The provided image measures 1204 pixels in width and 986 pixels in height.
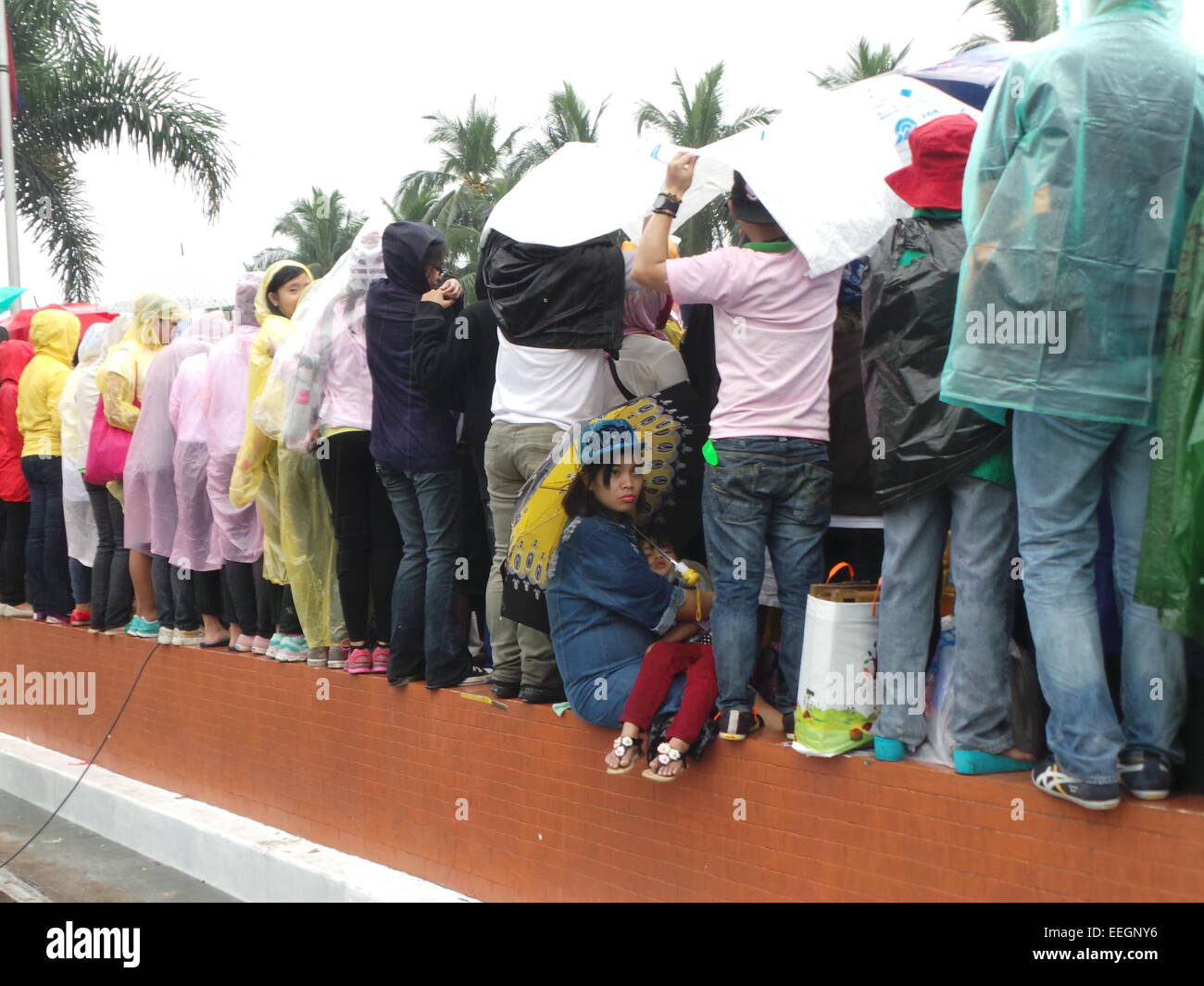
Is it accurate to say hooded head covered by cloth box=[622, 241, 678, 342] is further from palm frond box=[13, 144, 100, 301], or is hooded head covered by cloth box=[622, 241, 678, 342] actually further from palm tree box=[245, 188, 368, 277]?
→ palm tree box=[245, 188, 368, 277]

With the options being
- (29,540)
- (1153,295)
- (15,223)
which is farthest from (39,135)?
(1153,295)

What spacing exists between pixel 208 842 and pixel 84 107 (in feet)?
47.4

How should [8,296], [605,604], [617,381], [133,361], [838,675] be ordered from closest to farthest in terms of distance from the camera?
[838,675] → [605,604] → [617,381] → [133,361] → [8,296]

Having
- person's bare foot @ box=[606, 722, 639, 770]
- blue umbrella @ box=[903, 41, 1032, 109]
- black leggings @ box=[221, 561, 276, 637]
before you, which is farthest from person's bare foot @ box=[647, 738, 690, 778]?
black leggings @ box=[221, 561, 276, 637]

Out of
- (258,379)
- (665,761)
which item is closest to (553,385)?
(665,761)

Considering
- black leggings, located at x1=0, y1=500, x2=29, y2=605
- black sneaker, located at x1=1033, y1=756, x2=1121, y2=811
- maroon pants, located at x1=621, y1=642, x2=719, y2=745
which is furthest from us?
black leggings, located at x1=0, y1=500, x2=29, y2=605

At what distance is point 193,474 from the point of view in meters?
7.98

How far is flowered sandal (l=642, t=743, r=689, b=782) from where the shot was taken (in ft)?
15.0

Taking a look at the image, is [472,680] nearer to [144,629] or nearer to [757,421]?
[757,421]

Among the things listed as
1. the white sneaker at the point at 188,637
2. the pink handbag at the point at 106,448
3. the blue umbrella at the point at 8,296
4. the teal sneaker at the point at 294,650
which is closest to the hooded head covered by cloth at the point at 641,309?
the teal sneaker at the point at 294,650

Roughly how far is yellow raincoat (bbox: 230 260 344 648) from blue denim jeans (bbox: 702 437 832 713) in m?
2.81

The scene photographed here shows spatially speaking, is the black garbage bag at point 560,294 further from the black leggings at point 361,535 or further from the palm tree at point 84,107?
the palm tree at point 84,107

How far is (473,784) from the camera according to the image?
5863 mm

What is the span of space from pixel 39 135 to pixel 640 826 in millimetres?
17103
